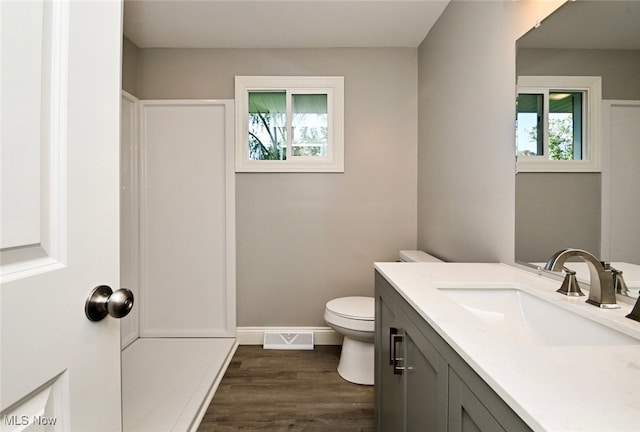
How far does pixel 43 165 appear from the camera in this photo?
0.47 meters

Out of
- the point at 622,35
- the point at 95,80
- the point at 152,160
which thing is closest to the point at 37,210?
the point at 95,80

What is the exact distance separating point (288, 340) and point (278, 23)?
242 centimetres

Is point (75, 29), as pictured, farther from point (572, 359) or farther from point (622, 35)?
point (622, 35)

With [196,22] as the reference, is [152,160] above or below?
below

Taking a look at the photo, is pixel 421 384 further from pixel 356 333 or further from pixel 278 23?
pixel 278 23

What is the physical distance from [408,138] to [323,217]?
0.97 meters

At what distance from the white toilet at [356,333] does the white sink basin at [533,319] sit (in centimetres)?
92

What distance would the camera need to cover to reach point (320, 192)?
2582mm

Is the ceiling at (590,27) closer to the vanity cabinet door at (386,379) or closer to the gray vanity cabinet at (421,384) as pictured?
the gray vanity cabinet at (421,384)

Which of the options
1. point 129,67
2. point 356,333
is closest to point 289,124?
point 129,67

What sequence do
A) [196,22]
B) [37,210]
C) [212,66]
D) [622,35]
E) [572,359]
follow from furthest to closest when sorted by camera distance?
1. [212,66]
2. [196,22]
3. [622,35]
4. [572,359]
5. [37,210]

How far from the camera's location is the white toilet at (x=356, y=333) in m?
1.91

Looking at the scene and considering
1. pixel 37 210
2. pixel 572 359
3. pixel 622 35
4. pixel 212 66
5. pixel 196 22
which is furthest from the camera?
pixel 212 66

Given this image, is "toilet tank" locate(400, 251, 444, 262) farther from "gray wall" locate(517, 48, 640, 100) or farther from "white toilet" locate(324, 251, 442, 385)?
"gray wall" locate(517, 48, 640, 100)
